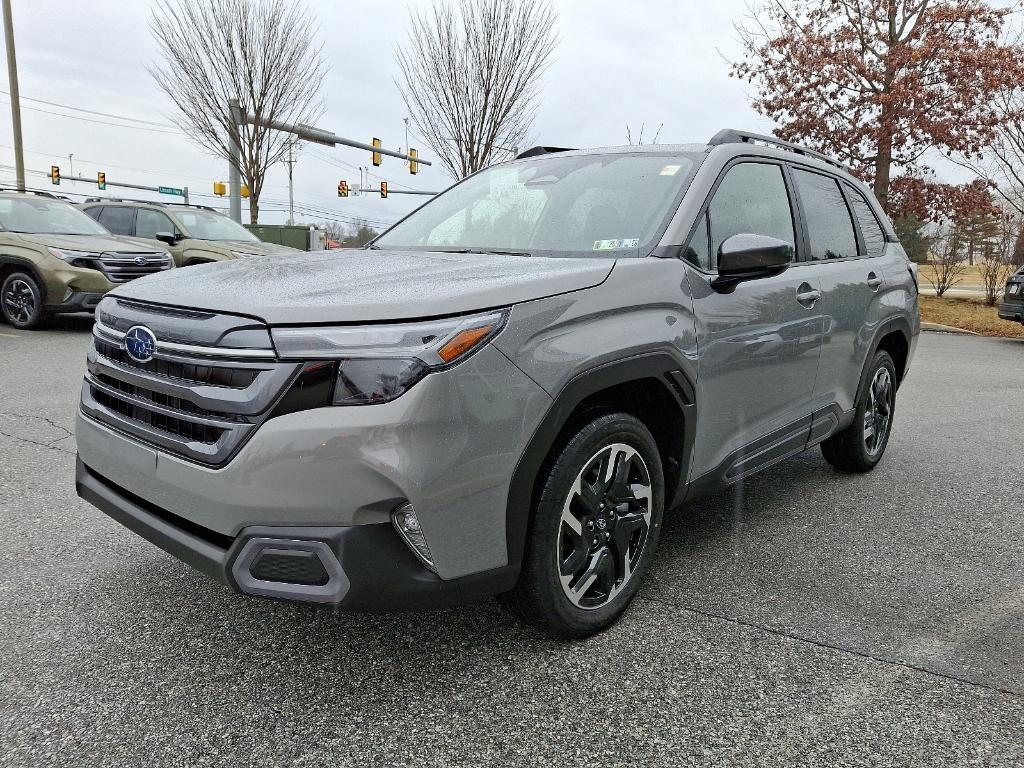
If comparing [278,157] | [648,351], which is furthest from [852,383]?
[278,157]

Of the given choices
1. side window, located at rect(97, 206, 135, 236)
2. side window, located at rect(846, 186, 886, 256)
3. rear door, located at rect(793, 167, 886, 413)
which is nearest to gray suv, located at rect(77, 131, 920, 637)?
rear door, located at rect(793, 167, 886, 413)

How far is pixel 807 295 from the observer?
11.6 feet

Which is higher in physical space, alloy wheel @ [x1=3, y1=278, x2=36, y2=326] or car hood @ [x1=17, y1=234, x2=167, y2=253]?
car hood @ [x1=17, y1=234, x2=167, y2=253]

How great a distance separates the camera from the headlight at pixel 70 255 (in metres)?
9.90

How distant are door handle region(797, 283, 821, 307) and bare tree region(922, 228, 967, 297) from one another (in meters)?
18.7

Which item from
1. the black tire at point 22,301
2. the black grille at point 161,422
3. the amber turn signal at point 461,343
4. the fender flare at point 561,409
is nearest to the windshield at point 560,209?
the fender flare at point 561,409

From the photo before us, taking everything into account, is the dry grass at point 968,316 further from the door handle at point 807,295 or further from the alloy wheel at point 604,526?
the alloy wheel at point 604,526

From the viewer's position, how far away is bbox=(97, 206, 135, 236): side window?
13094mm

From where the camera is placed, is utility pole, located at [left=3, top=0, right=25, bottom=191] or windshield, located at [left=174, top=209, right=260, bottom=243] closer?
windshield, located at [left=174, top=209, right=260, bottom=243]

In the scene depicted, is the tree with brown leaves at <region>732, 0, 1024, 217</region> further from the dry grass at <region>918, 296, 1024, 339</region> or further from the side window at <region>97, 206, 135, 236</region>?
the side window at <region>97, 206, 135, 236</region>

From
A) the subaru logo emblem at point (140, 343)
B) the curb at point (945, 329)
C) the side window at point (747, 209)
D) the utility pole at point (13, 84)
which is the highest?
the utility pole at point (13, 84)

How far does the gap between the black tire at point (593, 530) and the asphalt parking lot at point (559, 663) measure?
0.49ft

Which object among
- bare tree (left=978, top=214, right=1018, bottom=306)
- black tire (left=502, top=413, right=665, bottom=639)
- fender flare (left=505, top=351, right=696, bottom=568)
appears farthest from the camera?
bare tree (left=978, top=214, right=1018, bottom=306)

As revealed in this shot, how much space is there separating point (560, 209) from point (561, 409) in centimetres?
126
